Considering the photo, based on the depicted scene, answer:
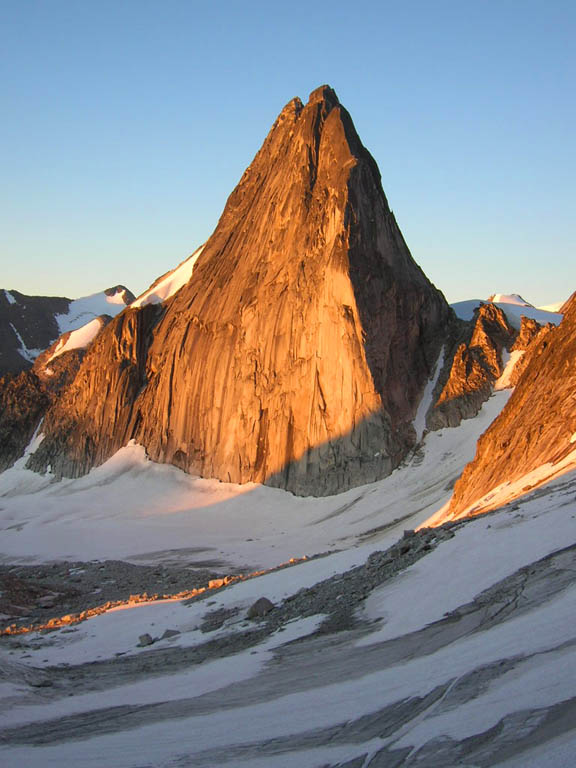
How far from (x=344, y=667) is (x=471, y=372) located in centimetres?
3511

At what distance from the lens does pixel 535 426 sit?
67.9 feet

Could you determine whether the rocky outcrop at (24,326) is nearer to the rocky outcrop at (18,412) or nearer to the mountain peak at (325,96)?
the rocky outcrop at (18,412)

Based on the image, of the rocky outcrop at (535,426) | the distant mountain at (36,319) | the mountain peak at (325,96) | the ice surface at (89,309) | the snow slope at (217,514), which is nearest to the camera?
the rocky outcrop at (535,426)

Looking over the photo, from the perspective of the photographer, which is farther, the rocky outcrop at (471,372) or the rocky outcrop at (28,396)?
the rocky outcrop at (28,396)

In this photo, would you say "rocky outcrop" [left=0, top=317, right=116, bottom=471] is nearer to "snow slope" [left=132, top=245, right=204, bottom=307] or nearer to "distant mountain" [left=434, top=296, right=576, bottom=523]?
"snow slope" [left=132, top=245, right=204, bottom=307]

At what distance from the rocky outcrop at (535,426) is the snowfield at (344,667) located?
6.63 feet

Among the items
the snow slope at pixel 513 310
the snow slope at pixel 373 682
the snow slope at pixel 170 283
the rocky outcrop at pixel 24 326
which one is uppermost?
the rocky outcrop at pixel 24 326

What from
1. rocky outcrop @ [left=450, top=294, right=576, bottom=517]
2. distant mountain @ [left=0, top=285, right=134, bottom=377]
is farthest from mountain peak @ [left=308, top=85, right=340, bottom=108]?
distant mountain @ [left=0, top=285, right=134, bottom=377]

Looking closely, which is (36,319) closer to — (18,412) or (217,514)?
(18,412)

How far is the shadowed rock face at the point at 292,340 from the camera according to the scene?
42.5 m

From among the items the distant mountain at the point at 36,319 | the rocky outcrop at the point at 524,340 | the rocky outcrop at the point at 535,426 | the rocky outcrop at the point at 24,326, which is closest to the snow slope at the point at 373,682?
the rocky outcrop at the point at 535,426

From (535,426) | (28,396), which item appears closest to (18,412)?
(28,396)

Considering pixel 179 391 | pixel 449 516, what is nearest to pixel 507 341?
pixel 179 391

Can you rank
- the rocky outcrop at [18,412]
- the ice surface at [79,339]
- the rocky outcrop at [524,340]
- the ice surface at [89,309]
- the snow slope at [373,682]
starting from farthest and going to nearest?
the ice surface at [89,309], the ice surface at [79,339], the rocky outcrop at [18,412], the rocky outcrop at [524,340], the snow slope at [373,682]
